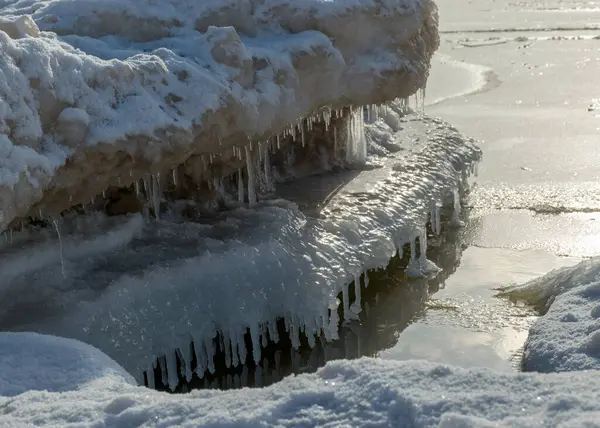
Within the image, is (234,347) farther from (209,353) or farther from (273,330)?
(273,330)

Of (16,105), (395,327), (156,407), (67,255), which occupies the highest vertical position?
(16,105)

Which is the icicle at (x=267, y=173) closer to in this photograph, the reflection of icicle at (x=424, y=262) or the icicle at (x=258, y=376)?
the reflection of icicle at (x=424, y=262)

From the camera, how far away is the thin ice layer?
11.5 feet

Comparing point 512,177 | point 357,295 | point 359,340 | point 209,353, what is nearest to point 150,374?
point 209,353

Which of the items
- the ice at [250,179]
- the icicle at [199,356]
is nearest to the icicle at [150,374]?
the icicle at [199,356]

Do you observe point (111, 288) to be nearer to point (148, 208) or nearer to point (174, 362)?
point (174, 362)

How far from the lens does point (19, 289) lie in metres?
3.53

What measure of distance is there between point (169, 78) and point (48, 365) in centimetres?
153

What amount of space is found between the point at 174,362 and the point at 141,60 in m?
1.38

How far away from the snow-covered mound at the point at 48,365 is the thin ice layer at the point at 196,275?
1.60 feet

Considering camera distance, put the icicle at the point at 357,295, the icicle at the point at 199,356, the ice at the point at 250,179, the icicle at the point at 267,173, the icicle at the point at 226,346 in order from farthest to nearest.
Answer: the icicle at the point at 267,173 → the ice at the point at 250,179 → the icicle at the point at 357,295 → the icicle at the point at 226,346 → the icicle at the point at 199,356

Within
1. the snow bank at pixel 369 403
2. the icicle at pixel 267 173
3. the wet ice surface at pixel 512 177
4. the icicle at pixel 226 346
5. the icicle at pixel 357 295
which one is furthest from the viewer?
the icicle at pixel 267 173

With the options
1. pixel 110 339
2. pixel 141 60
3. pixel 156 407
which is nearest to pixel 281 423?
pixel 156 407

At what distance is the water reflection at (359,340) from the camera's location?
3857mm
